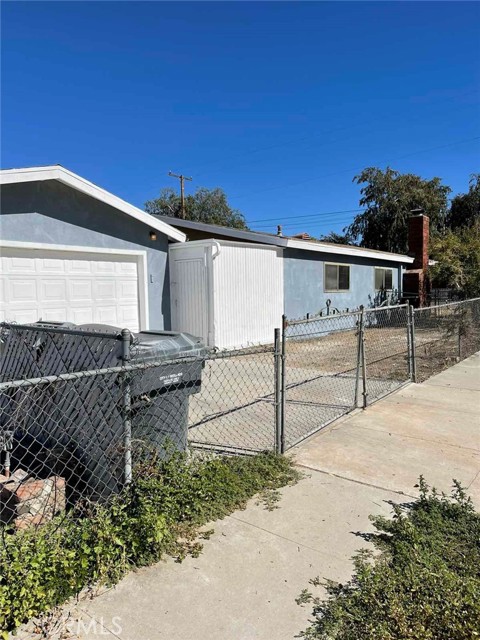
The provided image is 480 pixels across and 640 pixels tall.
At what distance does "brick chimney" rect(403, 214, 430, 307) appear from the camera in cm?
1989

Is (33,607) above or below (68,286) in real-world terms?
below

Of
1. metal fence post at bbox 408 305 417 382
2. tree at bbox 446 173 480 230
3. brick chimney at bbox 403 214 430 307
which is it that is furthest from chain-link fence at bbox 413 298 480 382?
tree at bbox 446 173 480 230

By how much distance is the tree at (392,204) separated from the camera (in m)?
30.9

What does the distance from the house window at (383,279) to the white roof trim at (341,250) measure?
0.53 metres

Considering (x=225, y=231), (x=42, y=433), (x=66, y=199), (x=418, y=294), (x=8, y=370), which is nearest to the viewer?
(x=42, y=433)

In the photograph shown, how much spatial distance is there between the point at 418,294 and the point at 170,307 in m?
13.5

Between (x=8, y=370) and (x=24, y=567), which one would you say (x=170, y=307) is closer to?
(x=8, y=370)

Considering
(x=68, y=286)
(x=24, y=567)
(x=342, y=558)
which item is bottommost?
(x=342, y=558)

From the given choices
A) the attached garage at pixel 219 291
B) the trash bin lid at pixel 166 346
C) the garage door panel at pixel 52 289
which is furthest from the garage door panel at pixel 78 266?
the trash bin lid at pixel 166 346

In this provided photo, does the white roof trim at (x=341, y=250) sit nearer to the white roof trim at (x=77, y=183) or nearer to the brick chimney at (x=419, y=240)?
the brick chimney at (x=419, y=240)

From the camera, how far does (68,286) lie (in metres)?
8.53

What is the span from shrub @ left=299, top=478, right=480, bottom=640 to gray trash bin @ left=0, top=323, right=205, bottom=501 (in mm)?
1536

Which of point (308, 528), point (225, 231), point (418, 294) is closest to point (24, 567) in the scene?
point (308, 528)

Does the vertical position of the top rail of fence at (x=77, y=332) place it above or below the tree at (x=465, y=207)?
below
